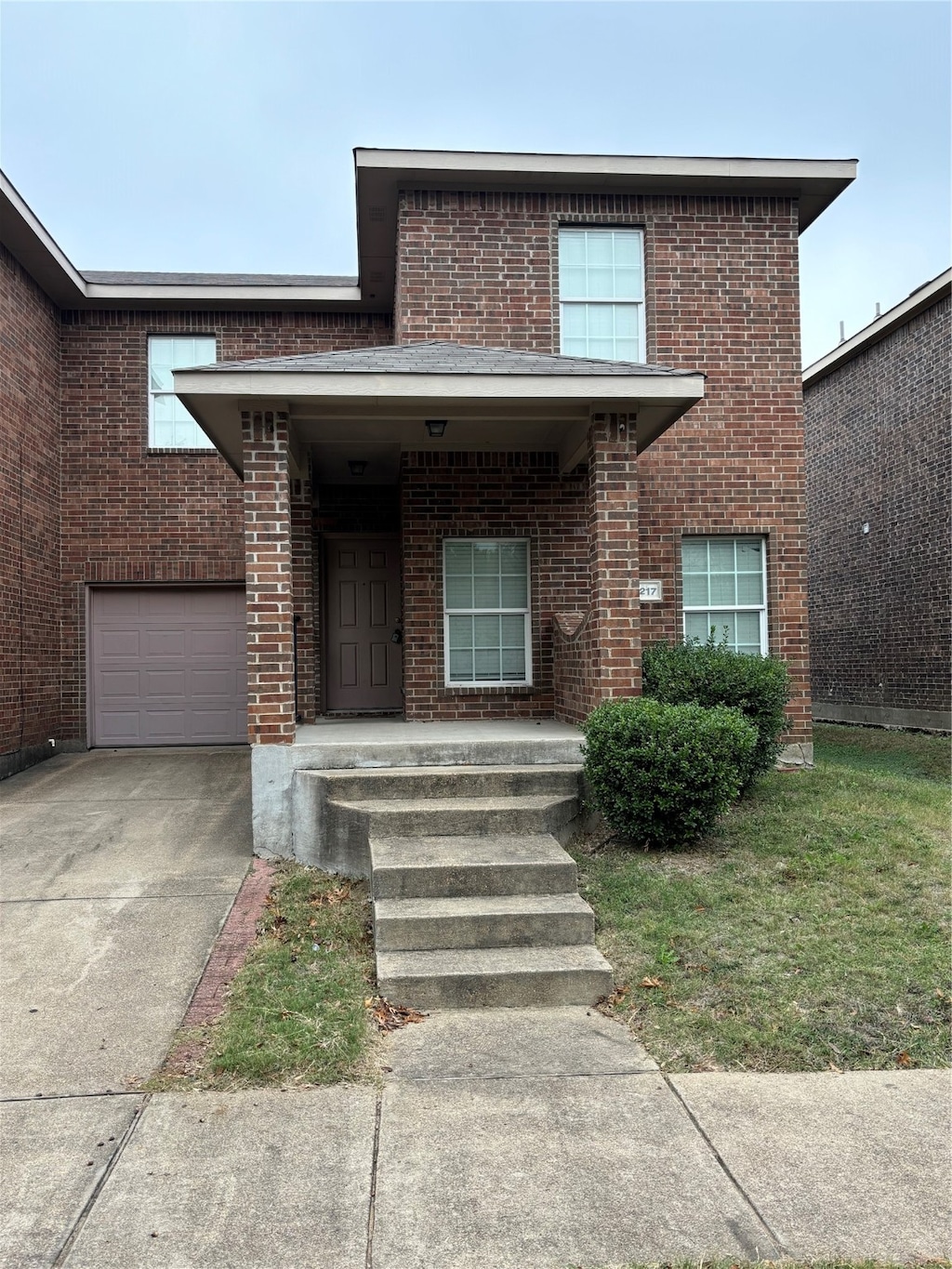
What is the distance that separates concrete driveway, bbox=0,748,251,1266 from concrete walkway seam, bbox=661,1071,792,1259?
2.05 meters

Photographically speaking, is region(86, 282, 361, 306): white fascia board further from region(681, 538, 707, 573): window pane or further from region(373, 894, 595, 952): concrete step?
region(373, 894, 595, 952): concrete step

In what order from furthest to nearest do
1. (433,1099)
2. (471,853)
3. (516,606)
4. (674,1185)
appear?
1. (516,606)
2. (471,853)
3. (433,1099)
4. (674,1185)

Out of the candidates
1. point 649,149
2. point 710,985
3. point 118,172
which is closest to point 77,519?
point 649,149

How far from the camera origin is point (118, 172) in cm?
2745

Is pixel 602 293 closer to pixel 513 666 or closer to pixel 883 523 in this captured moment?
pixel 513 666

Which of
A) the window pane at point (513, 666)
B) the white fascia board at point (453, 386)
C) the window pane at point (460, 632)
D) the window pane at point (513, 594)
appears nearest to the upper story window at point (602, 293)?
the window pane at point (513, 594)

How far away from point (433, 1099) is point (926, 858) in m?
4.03

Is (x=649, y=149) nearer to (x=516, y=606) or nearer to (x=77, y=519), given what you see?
(x=516, y=606)

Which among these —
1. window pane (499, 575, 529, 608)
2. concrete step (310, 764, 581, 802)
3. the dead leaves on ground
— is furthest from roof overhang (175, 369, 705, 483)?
the dead leaves on ground

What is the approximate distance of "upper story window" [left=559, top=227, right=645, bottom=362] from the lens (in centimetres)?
952

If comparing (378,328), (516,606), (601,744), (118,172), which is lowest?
(601,744)

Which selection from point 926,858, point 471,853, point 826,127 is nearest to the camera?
point 471,853

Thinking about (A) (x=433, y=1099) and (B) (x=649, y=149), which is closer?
(A) (x=433, y=1099)

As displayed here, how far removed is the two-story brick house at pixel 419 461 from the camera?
23.1 ft
